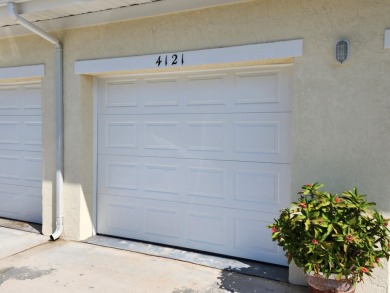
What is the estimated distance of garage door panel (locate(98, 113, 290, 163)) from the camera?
4492mm

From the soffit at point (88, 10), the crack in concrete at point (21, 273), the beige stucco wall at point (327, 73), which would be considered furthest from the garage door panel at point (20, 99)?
the crack in concrete at point (21, 273)

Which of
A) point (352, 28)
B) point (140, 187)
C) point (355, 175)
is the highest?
point (352, 28)

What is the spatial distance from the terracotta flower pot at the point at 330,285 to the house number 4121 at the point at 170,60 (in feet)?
9.53

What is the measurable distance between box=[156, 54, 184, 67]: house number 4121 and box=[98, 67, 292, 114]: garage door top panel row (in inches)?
11.7

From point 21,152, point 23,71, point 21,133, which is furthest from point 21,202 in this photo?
point 23,71

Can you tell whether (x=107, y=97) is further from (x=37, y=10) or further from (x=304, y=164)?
(x=304, y=164)

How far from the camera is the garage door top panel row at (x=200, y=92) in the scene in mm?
4465

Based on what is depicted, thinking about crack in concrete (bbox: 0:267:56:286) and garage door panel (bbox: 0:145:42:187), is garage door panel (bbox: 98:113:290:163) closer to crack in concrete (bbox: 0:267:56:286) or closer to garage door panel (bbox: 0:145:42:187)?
garage door panel (bbox: 0:145:42:187)

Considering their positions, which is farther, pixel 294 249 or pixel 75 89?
pixel 75 89

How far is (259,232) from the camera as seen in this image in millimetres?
4621

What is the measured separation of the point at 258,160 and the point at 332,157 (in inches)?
37.7

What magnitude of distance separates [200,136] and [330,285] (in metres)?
2.38

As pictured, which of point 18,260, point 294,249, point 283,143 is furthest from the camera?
point 18,260

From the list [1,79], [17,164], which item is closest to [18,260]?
[17,164]
